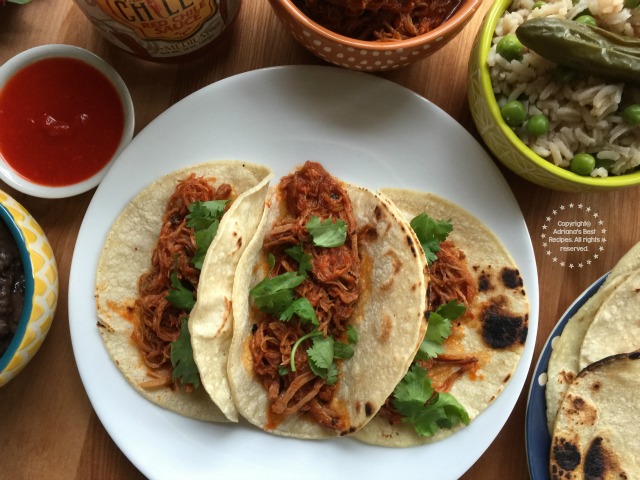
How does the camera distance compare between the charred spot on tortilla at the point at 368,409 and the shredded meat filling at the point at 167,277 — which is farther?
the shredded meat filling at the point at 167,277

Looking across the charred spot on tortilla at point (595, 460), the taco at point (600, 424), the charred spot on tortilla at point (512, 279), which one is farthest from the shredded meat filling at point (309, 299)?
the charred spot on tortilla at point (595, 460)

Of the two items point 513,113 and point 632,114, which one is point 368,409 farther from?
point 632,114

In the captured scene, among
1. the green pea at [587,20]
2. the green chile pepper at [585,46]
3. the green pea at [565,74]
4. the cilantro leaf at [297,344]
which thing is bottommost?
the cilantro leaf at [297,344]

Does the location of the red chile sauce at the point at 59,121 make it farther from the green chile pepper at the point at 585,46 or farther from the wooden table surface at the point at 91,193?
the green chile pepper at the point at 585,46

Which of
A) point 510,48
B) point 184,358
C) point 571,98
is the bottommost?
point 184,358

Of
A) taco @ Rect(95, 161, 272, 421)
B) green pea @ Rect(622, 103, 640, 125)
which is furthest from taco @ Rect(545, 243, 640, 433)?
taco @ Rect(95, 161, 272, 421)

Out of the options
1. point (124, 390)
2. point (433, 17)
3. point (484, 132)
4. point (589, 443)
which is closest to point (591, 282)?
point (589, 443)

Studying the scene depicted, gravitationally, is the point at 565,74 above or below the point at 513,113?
above

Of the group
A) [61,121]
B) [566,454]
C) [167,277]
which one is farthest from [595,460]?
[61,121]
